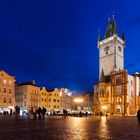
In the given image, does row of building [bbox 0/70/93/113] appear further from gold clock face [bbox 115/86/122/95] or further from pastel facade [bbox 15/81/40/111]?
gold clock face [bbox 115/86/122/95]

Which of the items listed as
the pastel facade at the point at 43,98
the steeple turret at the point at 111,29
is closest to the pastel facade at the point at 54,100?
the pastel facade at the point at 43,98

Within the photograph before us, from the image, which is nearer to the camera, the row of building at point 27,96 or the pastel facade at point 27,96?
the row of building at point 27,96

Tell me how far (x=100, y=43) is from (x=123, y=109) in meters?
39.0

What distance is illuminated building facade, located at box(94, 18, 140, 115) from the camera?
92.1m

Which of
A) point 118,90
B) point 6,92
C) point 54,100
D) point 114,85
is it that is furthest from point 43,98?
point 118,90

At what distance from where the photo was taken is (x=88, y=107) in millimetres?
144875

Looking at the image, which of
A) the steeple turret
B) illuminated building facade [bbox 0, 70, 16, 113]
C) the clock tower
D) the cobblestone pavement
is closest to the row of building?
illuminated building facade [bbox 0, 70, 16, 113]

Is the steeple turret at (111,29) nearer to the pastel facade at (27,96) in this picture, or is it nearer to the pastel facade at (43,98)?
the pastel facade at (43,98)

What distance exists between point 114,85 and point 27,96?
110 ft

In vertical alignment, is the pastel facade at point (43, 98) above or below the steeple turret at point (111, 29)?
below

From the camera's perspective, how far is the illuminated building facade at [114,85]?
302 feet

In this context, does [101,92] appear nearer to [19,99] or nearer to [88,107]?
[19,99]

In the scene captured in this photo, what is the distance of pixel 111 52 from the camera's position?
11162cm

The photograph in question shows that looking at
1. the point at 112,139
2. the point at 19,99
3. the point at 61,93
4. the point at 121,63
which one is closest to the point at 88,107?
the point at 61,93
